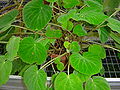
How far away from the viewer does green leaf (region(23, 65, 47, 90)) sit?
0.65 meters

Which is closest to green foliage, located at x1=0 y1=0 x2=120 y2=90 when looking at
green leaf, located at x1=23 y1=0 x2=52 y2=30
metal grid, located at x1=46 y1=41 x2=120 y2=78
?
green leaf, located at x1=23 y1=0 x2=52 y2=30

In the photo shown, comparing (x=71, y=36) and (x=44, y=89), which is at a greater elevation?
(x=71, y=36)

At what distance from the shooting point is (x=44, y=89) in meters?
0.65

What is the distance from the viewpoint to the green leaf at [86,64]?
0.62 meters

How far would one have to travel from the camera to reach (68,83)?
0.63 metres

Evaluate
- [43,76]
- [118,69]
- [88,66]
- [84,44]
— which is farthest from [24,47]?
[118,69]

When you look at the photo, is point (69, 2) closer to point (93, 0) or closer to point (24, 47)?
point (93, 0)

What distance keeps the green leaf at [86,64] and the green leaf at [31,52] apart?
0.37 feet

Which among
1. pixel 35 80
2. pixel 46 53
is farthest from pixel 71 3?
pixel 35 80

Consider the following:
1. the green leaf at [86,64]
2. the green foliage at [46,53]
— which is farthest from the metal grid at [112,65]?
the green leaf at [86,64]

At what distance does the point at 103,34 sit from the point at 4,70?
1.46ft

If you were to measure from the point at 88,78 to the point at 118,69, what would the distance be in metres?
0.30

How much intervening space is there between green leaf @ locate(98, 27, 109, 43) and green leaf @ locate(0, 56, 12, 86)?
0.39 metres

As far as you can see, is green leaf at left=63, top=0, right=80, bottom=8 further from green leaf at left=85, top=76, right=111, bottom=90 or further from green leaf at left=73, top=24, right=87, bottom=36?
green leaf at left=85, top=76, right=111, bottom=90
